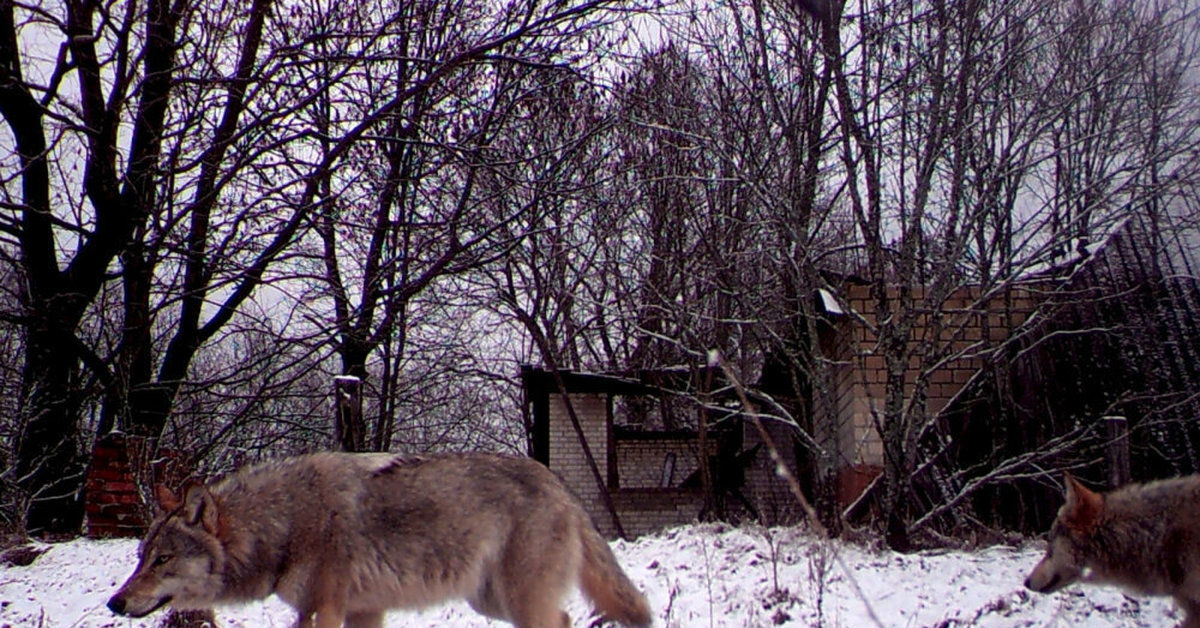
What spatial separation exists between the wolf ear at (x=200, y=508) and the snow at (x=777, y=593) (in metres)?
1.14

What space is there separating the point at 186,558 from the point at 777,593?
4288mm

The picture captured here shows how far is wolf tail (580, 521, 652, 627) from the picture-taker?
5.36 m

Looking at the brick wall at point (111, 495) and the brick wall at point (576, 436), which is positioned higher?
the brick wall at point (576, 436)

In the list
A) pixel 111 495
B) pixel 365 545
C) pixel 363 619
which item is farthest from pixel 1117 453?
pixel 111 495

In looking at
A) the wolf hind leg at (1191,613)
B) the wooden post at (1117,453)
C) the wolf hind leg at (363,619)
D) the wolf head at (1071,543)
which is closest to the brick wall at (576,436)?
the wooden post at (1117,453)

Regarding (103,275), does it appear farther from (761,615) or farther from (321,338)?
(761,615)

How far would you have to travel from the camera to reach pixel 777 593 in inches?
300

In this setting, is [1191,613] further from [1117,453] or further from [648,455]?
[648,455]

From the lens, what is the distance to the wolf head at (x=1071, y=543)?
6379mm

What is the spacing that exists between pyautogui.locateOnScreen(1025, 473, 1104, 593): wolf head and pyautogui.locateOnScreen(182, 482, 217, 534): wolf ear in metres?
4.81

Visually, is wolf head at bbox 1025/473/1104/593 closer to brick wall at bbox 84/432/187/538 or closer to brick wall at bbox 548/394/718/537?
brick wall at bbox 84/432/187/538

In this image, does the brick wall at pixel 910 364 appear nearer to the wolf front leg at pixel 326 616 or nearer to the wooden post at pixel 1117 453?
the wooden post at pixel 1117 453

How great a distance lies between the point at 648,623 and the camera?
536 centimetres

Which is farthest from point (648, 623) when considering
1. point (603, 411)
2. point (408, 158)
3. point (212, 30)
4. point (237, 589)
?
point (603, 411)
